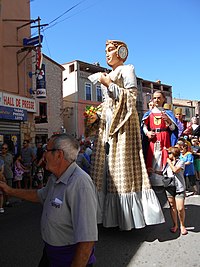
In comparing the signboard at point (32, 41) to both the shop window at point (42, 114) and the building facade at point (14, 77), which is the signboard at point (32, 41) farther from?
the shop window at point (42, 114)

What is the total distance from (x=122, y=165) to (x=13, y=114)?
8338 mm

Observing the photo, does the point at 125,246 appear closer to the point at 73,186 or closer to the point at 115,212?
the point at 115,212

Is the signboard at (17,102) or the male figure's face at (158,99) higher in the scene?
the signboard at (17,102)

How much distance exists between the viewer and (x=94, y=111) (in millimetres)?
4199

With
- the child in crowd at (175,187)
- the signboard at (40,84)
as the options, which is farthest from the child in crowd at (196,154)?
the signboard at (40,84)

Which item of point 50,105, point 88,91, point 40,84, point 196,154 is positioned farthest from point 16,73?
point 88,91

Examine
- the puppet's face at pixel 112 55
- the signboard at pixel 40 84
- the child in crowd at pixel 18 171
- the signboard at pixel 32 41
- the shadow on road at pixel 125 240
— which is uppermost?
the signboard at pixel 32 41

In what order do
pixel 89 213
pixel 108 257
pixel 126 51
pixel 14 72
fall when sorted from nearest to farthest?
pixel 89 213 → pixel 108 257 → pixel 126 51 → pixel 14 72

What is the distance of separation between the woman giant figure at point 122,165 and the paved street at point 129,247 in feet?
0.79

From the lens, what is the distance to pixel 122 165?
3686mm

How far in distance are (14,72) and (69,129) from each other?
1523 centimetres

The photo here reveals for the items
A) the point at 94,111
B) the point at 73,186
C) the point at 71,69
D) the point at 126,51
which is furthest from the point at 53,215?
the point at 71,69

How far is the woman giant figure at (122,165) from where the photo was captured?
3553mm

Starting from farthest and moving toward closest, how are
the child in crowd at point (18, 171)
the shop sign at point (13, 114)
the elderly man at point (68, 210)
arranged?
the shop sign at point (13, 114)
the child in crowd at point (18, 171)
the elderly man at point (68, 210)
